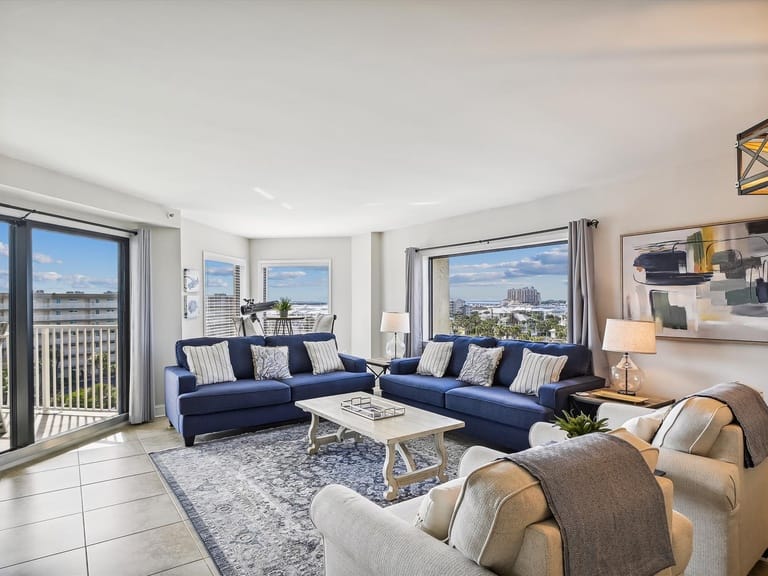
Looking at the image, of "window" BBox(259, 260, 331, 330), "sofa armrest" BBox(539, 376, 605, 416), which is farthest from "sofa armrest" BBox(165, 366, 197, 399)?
"window" BBox(259, 260, 331, 330)

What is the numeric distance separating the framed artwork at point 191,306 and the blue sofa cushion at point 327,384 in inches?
71.9

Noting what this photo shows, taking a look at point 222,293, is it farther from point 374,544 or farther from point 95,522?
point 374,544

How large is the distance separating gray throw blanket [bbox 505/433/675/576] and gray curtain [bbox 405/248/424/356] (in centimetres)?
498

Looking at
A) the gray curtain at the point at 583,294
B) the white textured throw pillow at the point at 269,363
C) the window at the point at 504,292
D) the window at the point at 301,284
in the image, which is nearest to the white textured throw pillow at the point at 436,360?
the window at the point at 504,292

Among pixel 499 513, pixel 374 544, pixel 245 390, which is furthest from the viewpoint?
pixel 245 390

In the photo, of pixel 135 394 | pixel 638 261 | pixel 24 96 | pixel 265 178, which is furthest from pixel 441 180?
pixel 135 394

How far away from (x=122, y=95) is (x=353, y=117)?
4.10 feet

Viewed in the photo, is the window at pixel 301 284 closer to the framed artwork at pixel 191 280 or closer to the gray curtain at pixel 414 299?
the framed artwork at pixel 191 280

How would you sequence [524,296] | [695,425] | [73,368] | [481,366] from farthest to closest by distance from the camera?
1. [524,296]
2. [481,366]
3. [73,368]
4. [695,425]

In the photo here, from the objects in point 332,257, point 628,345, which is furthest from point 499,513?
point 332,257

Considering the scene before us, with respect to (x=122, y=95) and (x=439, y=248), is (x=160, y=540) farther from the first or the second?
(x=439, y=248)

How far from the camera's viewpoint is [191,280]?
6.13m

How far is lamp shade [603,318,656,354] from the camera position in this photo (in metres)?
3.67

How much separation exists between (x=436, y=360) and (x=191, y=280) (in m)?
3.44
